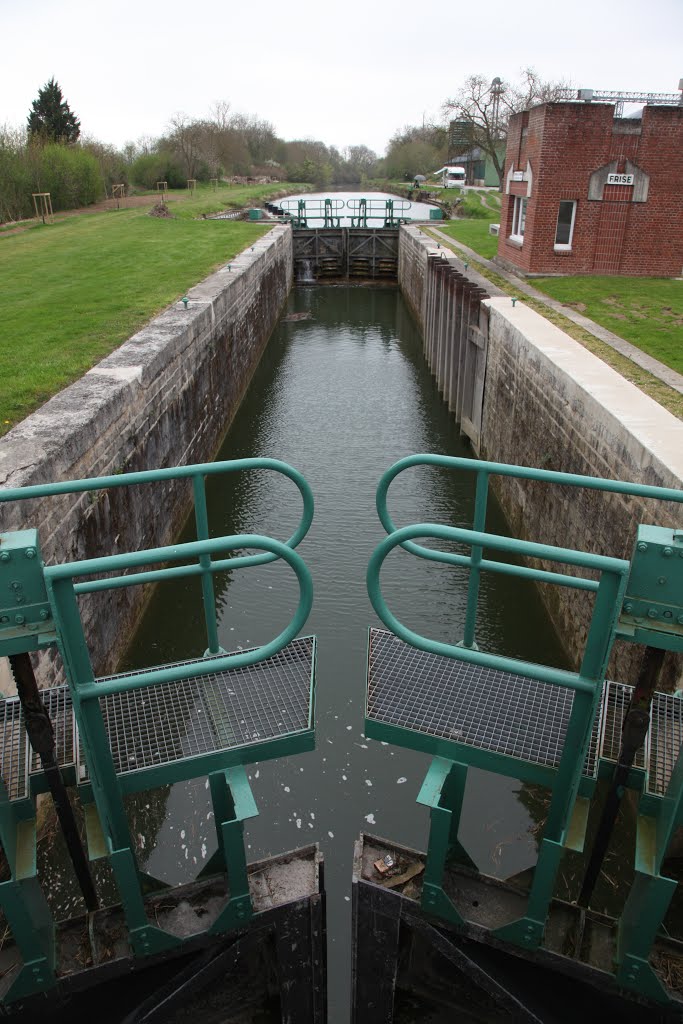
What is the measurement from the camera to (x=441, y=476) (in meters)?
11.3

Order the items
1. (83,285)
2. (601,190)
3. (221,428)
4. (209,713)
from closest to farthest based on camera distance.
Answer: (209,713) < (221,428) < (83,285) < (601,190)

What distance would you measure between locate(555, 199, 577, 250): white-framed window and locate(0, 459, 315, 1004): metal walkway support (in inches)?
561

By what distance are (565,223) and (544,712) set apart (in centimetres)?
1477

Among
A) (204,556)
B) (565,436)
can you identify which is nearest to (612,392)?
(565,436)

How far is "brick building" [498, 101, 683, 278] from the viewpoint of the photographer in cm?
1465

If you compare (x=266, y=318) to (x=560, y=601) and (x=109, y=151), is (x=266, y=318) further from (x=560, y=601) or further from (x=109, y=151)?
(x=109, y=151)

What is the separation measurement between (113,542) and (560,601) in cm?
454

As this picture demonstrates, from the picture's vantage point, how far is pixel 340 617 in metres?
7.74

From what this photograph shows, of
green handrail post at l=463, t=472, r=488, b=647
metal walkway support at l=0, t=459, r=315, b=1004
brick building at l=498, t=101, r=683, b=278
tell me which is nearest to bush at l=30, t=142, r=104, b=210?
brick building at l=498, t=101, r=683, b=278

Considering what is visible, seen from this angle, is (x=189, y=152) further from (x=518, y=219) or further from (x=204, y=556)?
(x=204, y=556)

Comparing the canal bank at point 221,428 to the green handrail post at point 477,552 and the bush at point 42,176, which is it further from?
the bush at point 42,176

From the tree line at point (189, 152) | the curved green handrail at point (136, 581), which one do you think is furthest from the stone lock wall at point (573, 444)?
the tree line at point (189, 152)

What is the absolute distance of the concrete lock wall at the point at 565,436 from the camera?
590cm

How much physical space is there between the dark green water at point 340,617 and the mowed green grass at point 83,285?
2685 millimetres
